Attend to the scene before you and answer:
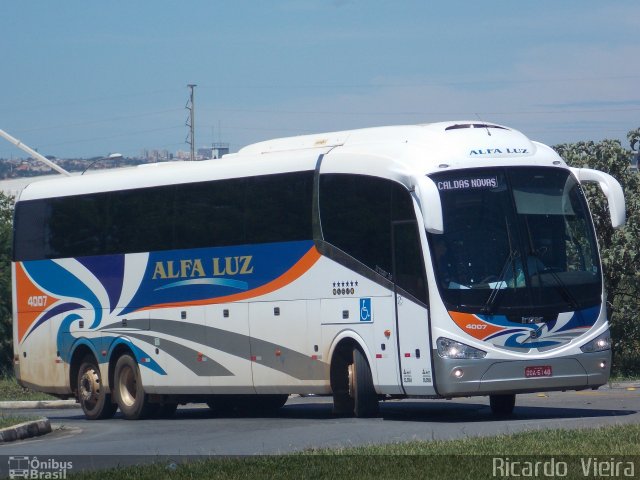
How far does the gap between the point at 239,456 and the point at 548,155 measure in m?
6.69

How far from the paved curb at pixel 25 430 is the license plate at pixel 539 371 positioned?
692 centimetres

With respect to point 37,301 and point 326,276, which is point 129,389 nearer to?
point 37,301

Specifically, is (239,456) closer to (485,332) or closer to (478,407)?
(485,332)

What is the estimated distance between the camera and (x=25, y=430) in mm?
16469

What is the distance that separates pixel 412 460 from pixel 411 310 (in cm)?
491

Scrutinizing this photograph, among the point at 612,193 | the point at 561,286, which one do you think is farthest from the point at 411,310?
the point at 612,193

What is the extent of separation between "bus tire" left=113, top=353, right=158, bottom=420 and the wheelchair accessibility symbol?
5.28 metres

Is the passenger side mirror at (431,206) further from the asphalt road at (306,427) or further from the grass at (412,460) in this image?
the grass at (412,460)

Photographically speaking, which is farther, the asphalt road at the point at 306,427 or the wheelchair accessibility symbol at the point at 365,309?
the wheelchair accessibility symbol at the point at 365,309

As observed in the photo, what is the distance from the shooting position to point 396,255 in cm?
1550

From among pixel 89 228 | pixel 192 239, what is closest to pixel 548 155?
pixel 192 239

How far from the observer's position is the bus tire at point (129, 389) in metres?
19.8


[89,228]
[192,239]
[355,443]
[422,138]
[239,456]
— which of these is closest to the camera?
[239,456]

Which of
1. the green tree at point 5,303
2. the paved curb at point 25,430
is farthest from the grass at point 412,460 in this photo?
the green tree at point 5,303
